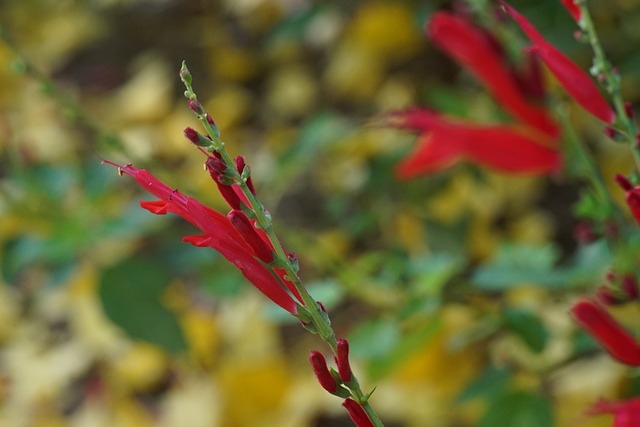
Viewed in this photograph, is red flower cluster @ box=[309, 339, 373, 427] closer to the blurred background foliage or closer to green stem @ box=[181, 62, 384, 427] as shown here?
green stem @ box=[181, 62, 384, 427]

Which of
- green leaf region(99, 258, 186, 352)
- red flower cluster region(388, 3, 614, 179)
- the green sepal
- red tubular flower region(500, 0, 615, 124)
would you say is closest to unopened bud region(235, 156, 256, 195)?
the green sepal

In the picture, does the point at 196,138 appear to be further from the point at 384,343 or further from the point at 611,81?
the point at 384,343

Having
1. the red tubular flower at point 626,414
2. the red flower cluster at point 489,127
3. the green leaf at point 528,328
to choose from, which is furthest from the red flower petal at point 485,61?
the red tubular flower at point 626,414

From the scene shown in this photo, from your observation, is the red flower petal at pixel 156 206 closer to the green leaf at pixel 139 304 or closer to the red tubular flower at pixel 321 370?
the red tubular flower at pixel 321 370

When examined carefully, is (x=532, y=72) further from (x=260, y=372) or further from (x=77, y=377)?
(x=77, y=377)

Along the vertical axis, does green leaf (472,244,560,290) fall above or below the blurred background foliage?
below

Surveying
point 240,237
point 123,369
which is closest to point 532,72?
point 240,237
